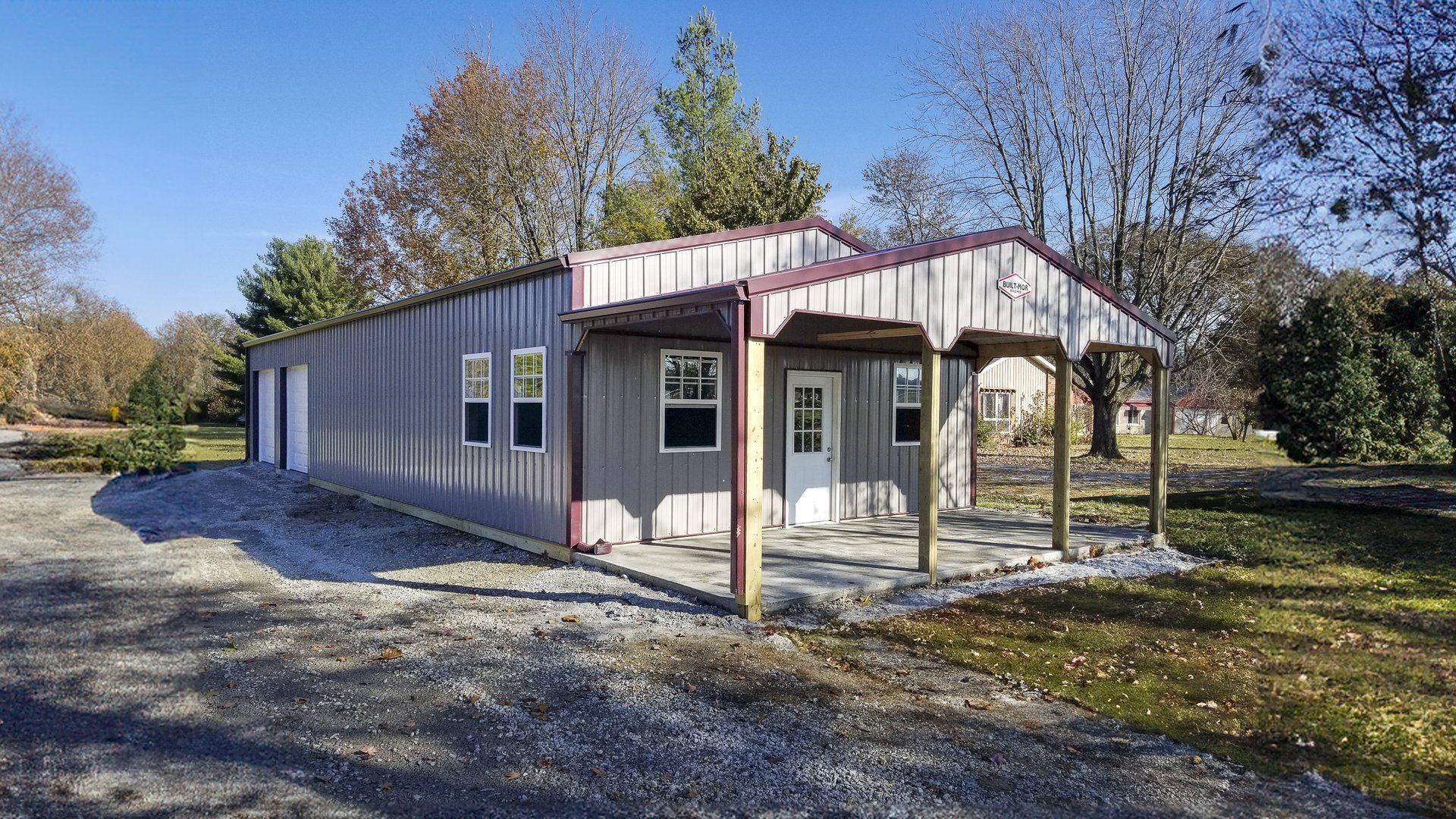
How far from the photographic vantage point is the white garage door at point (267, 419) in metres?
18.5

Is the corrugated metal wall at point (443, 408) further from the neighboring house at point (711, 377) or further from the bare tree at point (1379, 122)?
the bare tree at point (1379, 122)

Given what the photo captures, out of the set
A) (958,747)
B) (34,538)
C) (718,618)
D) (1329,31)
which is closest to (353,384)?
(34,538)

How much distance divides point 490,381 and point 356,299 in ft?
92.5

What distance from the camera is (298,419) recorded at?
17125 mm

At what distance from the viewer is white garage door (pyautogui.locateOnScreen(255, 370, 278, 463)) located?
1848 centimetres

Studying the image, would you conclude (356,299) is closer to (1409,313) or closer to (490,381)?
(490,381)

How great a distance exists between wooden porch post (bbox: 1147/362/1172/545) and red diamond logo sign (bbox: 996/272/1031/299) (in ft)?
8.14

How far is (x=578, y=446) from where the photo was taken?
8.49 m

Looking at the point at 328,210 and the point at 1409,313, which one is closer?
the point at 1409,313

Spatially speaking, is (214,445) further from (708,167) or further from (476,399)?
(476,399)

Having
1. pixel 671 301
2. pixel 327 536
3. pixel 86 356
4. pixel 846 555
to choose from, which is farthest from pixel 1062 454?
pixel 86 356

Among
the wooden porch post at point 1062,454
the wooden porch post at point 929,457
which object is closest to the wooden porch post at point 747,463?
the wooden porch post at point 929,457

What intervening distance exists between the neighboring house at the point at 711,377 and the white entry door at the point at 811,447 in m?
0.03

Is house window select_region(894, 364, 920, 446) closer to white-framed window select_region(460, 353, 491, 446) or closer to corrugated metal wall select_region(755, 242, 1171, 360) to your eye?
corrugated metal wall select_region(755, 242, 1171, 360)
